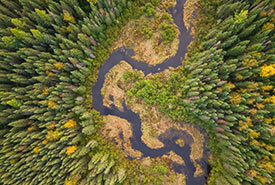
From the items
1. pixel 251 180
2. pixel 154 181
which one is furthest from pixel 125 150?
pixel 251 180

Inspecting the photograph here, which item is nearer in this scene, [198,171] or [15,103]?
[15,103]

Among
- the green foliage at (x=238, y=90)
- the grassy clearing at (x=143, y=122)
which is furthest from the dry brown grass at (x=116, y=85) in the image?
the green foliage at (x=238, y=90)

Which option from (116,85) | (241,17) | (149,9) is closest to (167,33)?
(149,9)

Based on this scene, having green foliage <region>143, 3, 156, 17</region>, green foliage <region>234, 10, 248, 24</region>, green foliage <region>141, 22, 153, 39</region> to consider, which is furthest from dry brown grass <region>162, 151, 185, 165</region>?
green foliage <region>143, 3, 156, 17</region>

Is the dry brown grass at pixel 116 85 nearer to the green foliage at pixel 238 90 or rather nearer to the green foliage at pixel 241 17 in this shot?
the green foliage at pixel 238 90

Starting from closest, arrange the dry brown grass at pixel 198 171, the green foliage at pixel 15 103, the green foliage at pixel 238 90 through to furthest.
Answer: the green foliage at pixel 238 90 < the green foliage at pixel 15 103 < the dry brown grass at pixel 198 171

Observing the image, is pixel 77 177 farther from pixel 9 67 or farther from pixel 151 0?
pixel 151 0

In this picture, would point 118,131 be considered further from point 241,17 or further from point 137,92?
point 241,17
